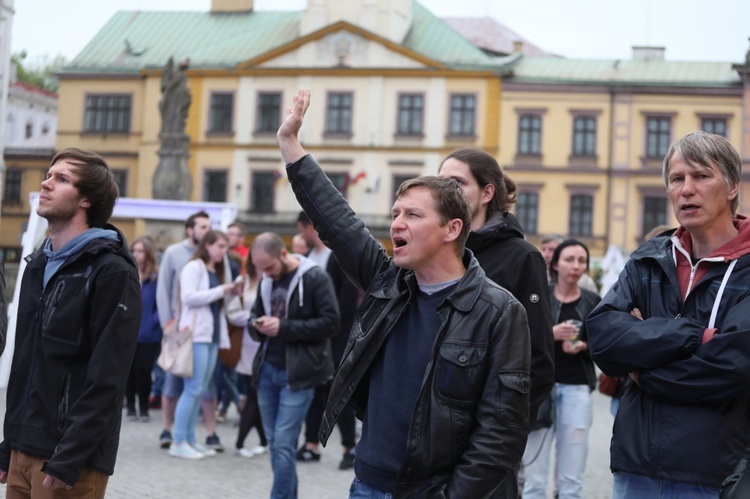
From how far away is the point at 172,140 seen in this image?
24266mm

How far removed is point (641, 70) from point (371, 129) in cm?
1331

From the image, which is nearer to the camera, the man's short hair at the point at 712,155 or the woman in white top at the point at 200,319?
the man's short hair at the point at 712,155

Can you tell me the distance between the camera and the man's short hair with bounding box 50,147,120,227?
196 inches

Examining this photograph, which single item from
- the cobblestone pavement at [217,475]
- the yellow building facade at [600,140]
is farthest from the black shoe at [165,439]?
the yellow building facade at [600,140]

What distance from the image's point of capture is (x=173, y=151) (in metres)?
24.2

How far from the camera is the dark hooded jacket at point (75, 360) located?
466 centimetres

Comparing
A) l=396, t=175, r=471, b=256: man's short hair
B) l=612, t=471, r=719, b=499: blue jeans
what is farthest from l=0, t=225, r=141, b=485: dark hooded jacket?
l=612, t=471, r=719, b=499: blue jeans

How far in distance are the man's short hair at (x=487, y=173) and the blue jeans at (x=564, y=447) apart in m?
2.90

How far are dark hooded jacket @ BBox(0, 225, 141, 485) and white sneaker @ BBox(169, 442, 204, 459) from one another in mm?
6214

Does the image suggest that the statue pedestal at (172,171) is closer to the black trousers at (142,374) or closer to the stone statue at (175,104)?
the stone statue at (175,104)

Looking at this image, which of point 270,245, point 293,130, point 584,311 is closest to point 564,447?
point 584,311

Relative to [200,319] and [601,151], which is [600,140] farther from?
[200,319]

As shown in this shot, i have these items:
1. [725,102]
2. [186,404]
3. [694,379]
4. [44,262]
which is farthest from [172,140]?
[725,102]

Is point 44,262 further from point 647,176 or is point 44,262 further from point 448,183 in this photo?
point 647,176
